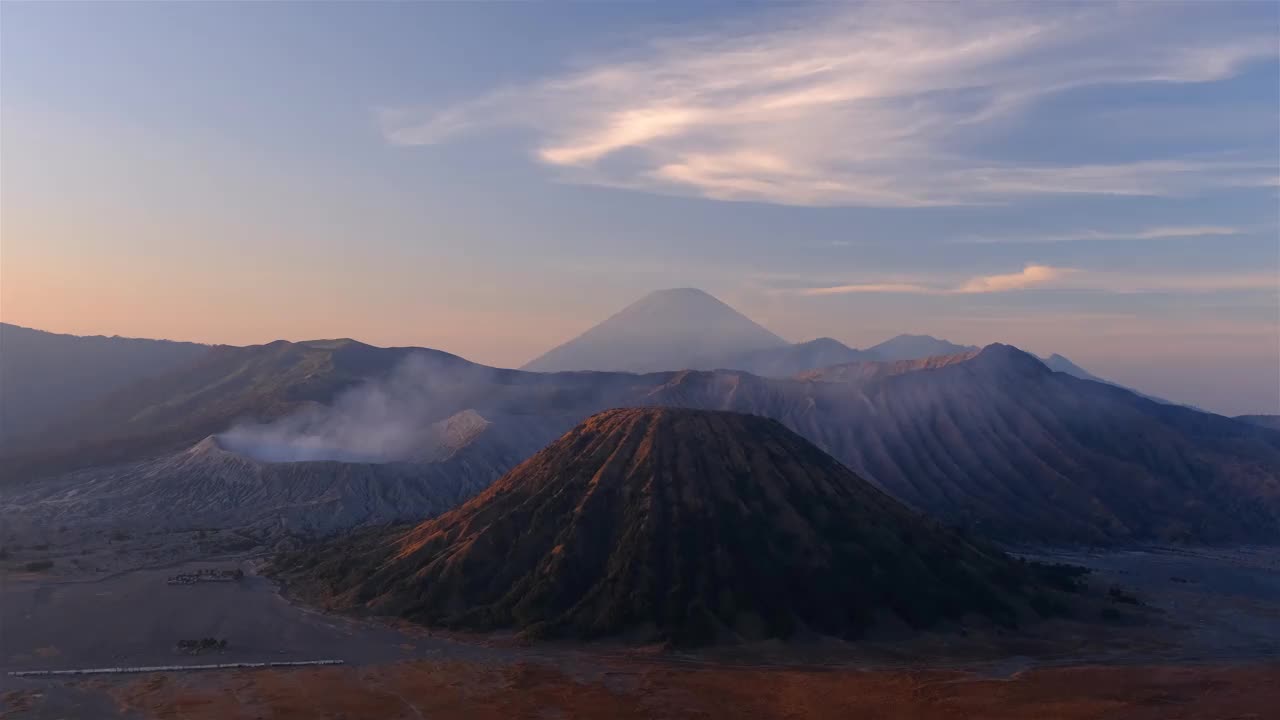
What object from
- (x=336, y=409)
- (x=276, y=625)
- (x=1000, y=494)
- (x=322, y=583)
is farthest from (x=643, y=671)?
(x=336, y=409)

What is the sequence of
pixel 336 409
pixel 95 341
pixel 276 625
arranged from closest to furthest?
pixel 276 625 < pixel 336 409 < pixel 95 341

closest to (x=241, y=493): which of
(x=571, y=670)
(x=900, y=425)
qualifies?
(x=571, y=670)

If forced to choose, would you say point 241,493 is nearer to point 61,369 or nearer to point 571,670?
point 571,670

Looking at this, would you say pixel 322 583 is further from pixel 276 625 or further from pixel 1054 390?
pixel 1054 390

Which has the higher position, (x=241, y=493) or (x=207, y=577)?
(x=241, y=493)

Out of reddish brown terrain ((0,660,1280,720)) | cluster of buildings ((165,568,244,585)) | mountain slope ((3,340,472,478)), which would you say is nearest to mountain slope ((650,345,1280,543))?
mountain slope ((3,340,472,478))

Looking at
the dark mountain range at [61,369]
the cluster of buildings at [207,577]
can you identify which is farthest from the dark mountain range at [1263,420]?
the dark mountain range at [61,369]
